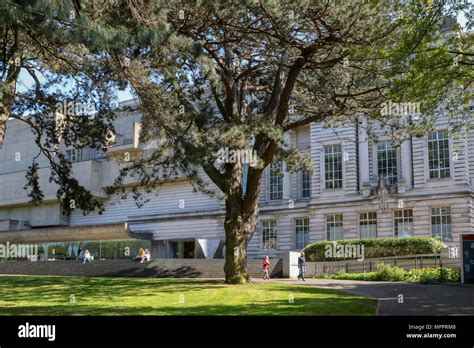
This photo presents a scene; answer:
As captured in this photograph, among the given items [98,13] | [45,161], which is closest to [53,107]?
[98,13]

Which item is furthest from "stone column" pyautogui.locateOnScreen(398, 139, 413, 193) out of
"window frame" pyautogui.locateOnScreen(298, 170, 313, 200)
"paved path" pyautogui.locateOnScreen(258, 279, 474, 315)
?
"paved path" pyautogui.locateOnScreen(258, 279, 474, 315)

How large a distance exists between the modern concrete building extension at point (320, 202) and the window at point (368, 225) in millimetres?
79

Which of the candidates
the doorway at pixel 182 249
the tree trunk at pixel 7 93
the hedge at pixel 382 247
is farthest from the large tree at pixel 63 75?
the doorway at pixel 182 249

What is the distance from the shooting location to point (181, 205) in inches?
2259

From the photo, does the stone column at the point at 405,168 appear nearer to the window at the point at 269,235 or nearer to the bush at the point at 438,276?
the window at the point at 269,235

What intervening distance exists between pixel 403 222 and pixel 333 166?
26.2 feet

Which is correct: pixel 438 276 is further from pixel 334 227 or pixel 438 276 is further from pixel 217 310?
pixel 334 227

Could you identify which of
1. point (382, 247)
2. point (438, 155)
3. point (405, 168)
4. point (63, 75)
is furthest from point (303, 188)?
point (63, 75)

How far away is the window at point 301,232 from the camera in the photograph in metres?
48.8

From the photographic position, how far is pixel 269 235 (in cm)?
5056

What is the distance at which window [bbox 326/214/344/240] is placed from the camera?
4641cm

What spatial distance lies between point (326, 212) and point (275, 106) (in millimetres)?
25305

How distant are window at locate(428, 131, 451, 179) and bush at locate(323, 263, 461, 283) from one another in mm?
13736

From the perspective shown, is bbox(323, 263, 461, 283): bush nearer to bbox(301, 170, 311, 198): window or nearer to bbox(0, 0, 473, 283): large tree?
bbox(0, 0, 473, 283): large tree
